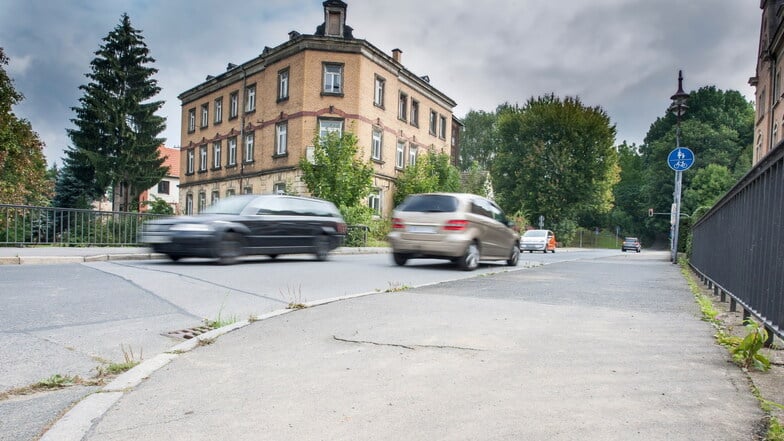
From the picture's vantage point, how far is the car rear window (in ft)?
39.0

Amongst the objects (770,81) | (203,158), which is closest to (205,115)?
(203,158)

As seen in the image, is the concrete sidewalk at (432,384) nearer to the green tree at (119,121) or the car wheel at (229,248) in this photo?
the car wheel at (229,248)

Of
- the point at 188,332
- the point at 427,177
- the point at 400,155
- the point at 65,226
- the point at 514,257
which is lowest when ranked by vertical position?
the point at 188,332

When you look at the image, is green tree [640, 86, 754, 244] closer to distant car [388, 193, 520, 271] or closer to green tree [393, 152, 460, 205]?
green tree [393, 152, 460, 205]

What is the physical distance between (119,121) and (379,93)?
17.8 meters

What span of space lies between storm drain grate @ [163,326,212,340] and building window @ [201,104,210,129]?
38303 mm

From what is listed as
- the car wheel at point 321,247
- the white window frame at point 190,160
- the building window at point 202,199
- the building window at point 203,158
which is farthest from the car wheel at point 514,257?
the white window frame at point 190,160

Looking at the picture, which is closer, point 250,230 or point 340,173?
point 250,230

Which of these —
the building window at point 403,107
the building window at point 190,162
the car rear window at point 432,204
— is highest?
the building window at point 403,107

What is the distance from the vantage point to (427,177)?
32.9 metres

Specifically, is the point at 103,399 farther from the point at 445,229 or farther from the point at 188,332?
the point at 445,229

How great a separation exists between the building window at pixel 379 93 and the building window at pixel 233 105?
10.5m

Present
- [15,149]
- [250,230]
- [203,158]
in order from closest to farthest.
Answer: [250,230] → [15,149] → [203,158]

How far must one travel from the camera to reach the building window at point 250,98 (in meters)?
34.7
